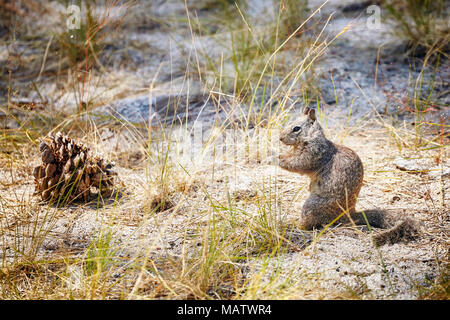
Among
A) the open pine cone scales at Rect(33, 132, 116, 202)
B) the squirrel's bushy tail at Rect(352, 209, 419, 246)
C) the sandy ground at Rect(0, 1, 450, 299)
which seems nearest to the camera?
the sandy ground at Rect(0, 1, 450, 299)

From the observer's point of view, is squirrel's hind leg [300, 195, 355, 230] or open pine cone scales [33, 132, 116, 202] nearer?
squirrel's hind leg [300, 195, 355, 230]

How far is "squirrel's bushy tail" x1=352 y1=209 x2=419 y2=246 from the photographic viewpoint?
2125 millimetres

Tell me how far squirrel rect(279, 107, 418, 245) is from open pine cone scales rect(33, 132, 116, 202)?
1208mm

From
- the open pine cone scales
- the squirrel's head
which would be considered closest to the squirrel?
the squirrel's head

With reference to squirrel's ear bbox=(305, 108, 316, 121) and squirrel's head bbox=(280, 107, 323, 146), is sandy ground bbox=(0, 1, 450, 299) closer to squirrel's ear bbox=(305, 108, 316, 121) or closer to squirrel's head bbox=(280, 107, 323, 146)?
squirrel's head bbox=(280, 107, 323, 146)

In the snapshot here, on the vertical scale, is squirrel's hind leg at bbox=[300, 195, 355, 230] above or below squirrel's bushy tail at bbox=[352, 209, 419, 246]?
above

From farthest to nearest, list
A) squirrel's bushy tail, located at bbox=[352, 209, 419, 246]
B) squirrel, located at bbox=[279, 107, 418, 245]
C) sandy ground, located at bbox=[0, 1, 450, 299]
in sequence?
squirrel, located at bbox=[279, 107, 418, 245] → squirrel's bushy tail, located at bbox=[352, 209, 419, 246] → sandy ground, located at bbox=[0, 1, 450, 299]

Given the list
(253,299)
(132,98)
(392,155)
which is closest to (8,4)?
(132,98)

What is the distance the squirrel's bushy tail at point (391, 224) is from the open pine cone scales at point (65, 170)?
161 cm

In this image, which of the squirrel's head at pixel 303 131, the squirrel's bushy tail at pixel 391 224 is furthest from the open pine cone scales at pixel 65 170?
the squirrel's bushy tail at pixel 391 224

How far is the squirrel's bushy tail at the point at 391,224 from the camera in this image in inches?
83.7

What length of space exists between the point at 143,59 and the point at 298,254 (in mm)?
3661

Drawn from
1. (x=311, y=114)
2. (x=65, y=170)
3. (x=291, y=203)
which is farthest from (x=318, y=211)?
(x=65, y=170)

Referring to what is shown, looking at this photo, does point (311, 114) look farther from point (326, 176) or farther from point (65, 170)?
point (65, 170)
